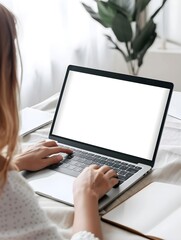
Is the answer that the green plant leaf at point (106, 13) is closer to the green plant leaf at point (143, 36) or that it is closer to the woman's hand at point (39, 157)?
the green plant leaf at point (143, 36)

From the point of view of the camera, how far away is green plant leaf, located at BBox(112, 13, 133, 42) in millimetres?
2389

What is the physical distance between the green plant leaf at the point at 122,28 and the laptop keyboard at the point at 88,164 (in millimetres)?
1327

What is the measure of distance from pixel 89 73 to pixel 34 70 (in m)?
1.09

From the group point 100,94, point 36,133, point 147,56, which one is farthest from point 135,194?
point 147,56

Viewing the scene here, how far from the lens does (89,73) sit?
129cm

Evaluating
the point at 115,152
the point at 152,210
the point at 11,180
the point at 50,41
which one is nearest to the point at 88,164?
the point at 115,152

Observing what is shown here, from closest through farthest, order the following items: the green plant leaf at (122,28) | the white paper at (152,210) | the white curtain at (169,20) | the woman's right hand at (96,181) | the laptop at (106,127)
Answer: the white paper at (152,210) < the woman's right hand at (96,181) < the laptop at (106,127) < the green plant leaf at (122,28) < the white curtain at (169,20)

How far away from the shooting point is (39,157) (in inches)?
45.6

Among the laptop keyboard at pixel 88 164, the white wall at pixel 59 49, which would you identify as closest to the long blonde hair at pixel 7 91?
the laptop keyboard at pixel 88 164

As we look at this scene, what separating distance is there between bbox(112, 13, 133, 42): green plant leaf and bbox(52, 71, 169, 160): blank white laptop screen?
1.14 metres

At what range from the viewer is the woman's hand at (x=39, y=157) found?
1.15 meters

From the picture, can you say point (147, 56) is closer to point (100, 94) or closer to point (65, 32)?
point (65, 32)

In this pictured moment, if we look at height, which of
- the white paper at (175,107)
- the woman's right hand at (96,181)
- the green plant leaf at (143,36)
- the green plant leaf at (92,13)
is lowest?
the woman's right hand at (96,181)

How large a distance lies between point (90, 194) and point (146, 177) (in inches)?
7.5
